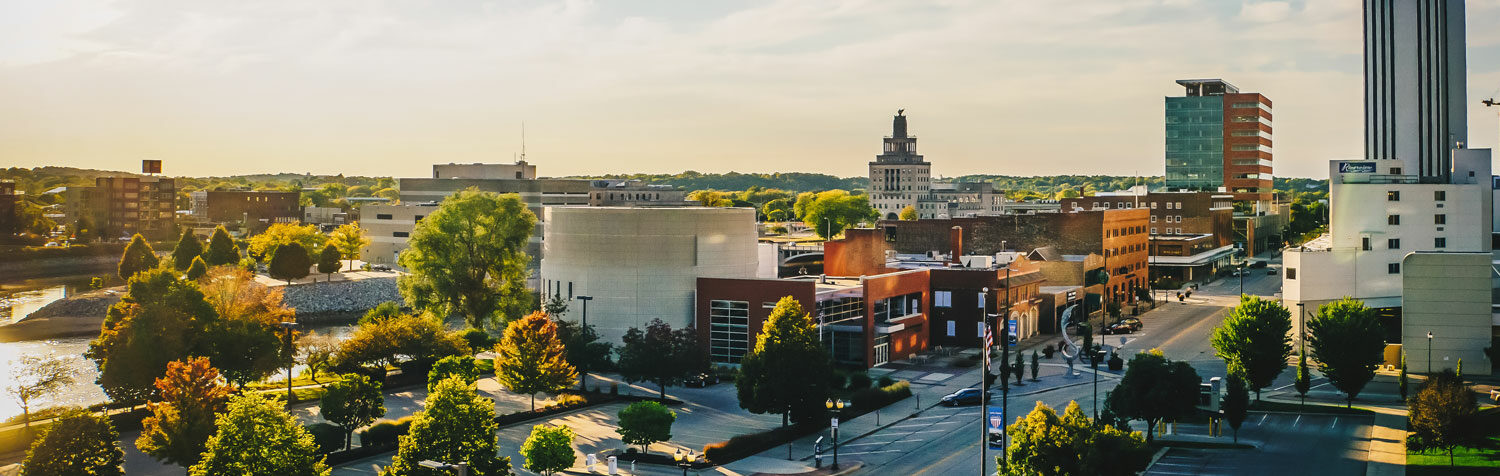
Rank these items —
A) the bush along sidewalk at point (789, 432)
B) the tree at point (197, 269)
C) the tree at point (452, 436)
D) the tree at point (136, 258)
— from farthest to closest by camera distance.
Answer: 1. the tree at point (136, 258)
2. the tree at point (197, 269)
3. the bush along sidewalk at point (789, 432)
4. the tree at point (452, 436)

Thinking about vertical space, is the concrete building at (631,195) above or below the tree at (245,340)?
above

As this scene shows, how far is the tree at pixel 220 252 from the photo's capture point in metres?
114

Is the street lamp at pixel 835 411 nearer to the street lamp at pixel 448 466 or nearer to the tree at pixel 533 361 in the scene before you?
the tree at pixel 533 361

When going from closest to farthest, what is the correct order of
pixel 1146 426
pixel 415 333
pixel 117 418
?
pixel 117 418
pixel 1146 426
pixel 415 333

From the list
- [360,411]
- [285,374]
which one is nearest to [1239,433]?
[360,411]

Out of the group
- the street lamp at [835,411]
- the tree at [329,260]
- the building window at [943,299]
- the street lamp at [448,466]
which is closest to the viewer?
the street lamp at [448,466]

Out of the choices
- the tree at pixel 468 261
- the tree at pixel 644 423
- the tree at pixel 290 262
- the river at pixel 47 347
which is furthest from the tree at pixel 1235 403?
the tree at pixel 290 262

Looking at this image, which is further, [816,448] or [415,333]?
[415,333]

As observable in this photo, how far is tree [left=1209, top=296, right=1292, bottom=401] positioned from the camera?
54750 mm

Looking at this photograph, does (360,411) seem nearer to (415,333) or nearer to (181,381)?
(181,381)

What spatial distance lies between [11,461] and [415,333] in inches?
816

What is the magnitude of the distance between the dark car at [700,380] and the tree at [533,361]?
8.93 meters

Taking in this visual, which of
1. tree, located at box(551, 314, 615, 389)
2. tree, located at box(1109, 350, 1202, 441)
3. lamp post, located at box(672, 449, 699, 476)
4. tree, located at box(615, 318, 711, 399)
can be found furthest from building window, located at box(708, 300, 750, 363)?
tree, located at box(1109, 350, 1202, 441)

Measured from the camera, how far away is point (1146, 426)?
51.2 metres
